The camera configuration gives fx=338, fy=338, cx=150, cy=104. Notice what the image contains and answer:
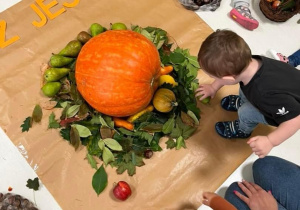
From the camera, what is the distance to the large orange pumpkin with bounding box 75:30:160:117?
3.12ft

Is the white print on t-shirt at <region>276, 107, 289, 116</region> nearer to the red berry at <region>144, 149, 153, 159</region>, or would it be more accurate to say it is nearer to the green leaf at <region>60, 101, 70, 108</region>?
the red berry at <region>144, 149, 153, 159</region>

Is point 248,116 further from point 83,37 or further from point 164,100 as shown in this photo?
point 83,37

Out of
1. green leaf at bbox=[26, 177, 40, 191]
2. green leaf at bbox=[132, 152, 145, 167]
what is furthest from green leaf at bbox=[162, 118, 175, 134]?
green leaf at bbox=[26, 177, 40, 191]

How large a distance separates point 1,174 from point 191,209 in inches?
24.7

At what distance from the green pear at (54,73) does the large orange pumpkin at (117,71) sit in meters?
0.15

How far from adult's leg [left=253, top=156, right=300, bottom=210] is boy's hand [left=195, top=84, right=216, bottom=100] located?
0.26m

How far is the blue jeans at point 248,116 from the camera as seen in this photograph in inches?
38.8

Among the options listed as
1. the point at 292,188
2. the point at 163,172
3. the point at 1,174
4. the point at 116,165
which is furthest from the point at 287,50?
the point at 1,174

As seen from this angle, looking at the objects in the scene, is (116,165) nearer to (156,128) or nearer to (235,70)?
(156,128)

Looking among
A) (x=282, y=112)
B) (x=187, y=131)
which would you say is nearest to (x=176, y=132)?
(x=187, y=131)

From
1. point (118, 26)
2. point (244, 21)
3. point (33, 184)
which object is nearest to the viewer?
point (33, 184)

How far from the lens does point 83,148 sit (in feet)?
3.68

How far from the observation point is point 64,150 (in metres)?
1.12

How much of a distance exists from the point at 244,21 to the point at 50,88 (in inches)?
30.6
